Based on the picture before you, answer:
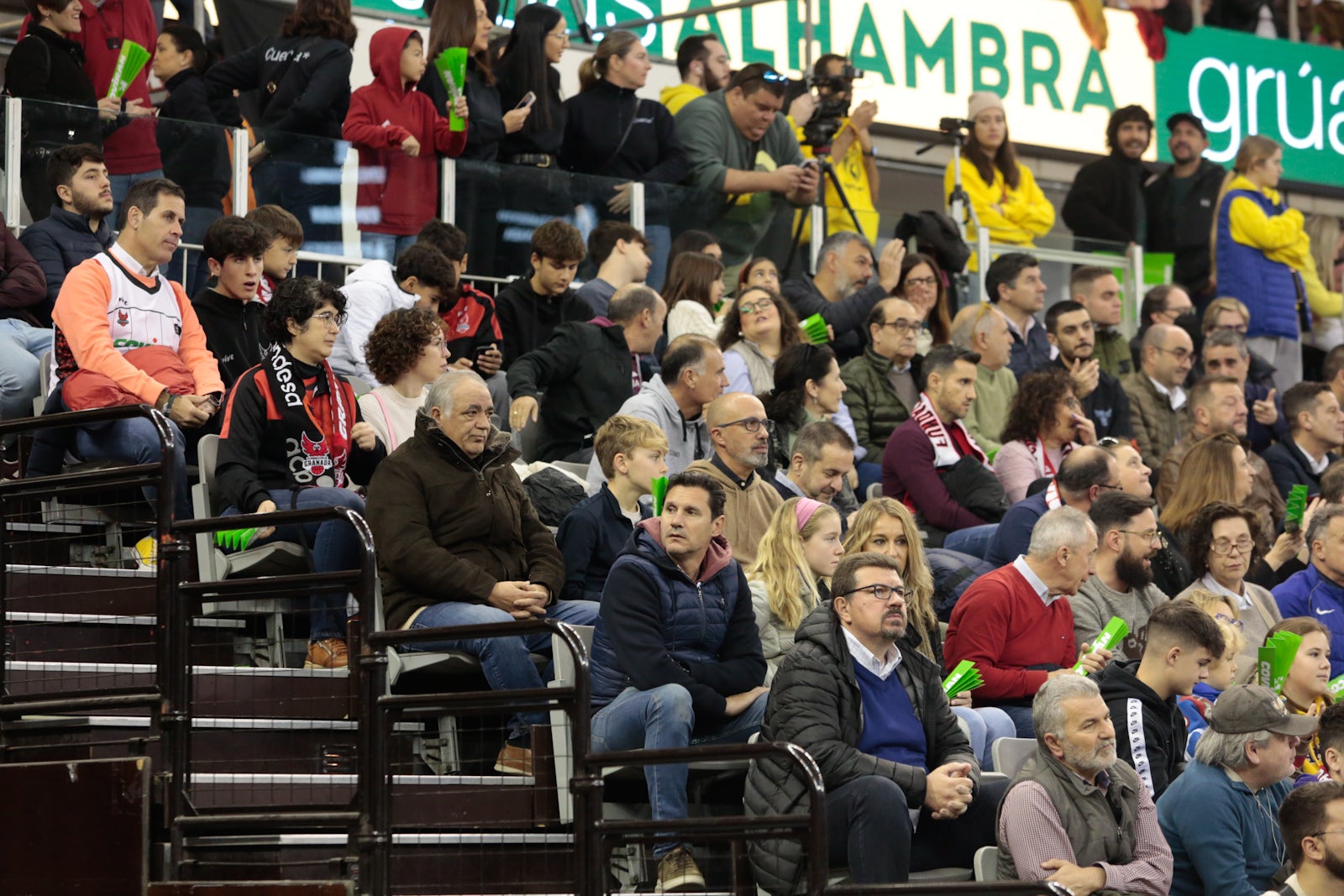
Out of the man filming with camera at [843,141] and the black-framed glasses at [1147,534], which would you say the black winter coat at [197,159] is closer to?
the man filming with camera at [843,141]

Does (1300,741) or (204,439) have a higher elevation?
(204,439)

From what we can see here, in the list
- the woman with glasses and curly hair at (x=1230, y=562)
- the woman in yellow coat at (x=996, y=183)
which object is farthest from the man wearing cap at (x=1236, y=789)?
the woman in yellow coat at (x=996, y=183)

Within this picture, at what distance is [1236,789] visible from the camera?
6977mm

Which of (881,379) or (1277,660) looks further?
(881,379)

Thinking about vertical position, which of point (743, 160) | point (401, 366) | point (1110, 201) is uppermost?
point (1110, 201)

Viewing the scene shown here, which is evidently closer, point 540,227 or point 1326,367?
point 540,227

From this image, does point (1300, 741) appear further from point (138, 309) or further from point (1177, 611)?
point (138, 309)

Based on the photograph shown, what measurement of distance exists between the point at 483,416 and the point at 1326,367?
27.5 ft

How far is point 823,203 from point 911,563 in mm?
5259

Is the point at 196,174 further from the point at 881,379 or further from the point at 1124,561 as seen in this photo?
the point at 1124,561

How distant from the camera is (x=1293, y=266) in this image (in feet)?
48.4

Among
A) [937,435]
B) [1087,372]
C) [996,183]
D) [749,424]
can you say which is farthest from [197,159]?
[996,183]

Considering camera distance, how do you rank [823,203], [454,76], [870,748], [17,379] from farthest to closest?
[823,203]
[454,76]
[17,379]
[870,748]

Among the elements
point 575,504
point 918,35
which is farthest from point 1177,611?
point 918,35
